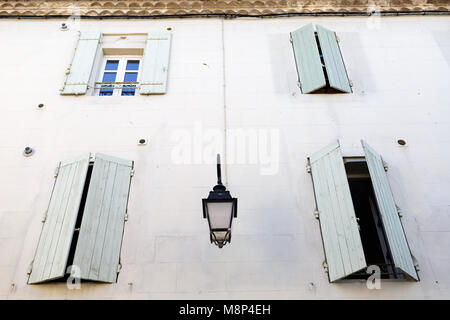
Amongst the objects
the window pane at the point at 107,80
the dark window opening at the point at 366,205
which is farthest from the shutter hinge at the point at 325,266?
the window pane at the point at 107,80

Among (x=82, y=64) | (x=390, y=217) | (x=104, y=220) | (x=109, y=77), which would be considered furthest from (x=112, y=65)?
(x=390, y=217)

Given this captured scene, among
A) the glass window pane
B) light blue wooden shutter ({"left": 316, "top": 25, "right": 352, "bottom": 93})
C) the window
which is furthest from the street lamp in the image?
the glass window pane

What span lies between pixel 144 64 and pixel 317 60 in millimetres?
3012

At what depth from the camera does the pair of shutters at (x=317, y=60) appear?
6.54m

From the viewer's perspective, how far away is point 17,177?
5570mm

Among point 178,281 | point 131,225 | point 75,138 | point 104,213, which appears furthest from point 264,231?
Result: point 75,138

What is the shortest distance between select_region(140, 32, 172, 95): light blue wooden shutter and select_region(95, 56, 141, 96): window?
0.29 metres

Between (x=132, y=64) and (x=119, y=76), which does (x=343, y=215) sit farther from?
(x=132, y=64)

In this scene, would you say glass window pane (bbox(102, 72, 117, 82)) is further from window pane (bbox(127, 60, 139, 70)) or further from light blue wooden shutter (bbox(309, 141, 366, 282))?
light blue wooden shutter (bbox(309, 141, 366, 282))

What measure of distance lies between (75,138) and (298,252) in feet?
12.1

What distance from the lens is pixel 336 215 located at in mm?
4898

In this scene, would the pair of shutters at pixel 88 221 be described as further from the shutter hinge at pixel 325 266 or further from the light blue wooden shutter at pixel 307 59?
the light blue wooden shutter at pixel 307 59

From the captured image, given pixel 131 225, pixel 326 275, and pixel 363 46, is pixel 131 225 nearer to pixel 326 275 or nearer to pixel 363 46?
pixel 326 275

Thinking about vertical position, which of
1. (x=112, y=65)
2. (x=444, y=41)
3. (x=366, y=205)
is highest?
(x=444, y=41)
